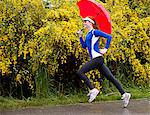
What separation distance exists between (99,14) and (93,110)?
1.65 meters

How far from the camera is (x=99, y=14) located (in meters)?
7.22

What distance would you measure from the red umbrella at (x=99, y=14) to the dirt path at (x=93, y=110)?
1363 mm

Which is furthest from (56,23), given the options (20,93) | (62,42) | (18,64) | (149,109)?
(149,109)

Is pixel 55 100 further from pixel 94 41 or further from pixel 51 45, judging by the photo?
pixel 94 41

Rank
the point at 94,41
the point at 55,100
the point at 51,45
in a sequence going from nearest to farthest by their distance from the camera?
the point at 94,41, the point at 51,45, the point at 55,100

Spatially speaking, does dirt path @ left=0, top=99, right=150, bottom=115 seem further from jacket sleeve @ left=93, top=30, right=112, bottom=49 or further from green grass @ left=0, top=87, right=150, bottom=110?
jacket sleeve @ left=93, top=30, right=112, bottom=49

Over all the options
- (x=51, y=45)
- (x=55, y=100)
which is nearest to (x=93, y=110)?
(x=55, y=100)

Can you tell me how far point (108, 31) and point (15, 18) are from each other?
1870 mm

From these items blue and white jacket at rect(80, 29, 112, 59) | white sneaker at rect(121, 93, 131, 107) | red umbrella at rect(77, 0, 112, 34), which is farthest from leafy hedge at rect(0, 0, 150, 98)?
white sneaker at rect(121, 93, 131, 107)

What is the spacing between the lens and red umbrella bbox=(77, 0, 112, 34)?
7.20m

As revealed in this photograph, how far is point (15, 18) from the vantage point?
7996 millimetres

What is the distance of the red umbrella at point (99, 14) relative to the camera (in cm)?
720

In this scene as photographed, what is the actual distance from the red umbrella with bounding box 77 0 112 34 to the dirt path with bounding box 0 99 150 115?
1.36 metres

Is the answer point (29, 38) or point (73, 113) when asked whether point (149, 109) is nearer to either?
point (73, 113)
